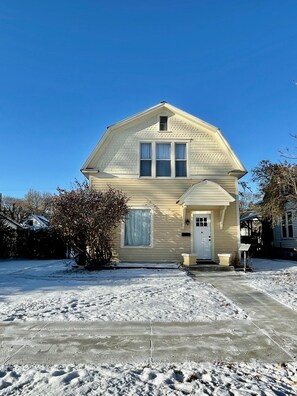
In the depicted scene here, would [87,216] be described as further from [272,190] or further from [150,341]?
[272,190]

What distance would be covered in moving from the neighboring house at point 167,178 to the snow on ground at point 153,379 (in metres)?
10.1

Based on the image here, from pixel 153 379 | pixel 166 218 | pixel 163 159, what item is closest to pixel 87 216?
pixel 166 218

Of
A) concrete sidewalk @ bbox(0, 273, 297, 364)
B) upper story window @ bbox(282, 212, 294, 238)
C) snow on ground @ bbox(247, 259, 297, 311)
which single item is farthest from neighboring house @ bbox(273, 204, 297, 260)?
concrete sidewalk @ bbox(0, 273, 297, 364)

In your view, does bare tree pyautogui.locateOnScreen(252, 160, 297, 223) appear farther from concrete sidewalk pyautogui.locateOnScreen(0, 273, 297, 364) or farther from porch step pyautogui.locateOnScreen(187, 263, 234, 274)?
concrete sidewalk pyautogui.locateOnScreen(0, 273, 297, 364)

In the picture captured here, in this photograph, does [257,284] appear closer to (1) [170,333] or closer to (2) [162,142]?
(1) [170,333]

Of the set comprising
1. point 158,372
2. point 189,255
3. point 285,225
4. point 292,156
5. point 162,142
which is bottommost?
point 158,372

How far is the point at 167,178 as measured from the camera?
14.5 metres

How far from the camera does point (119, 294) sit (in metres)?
7.76

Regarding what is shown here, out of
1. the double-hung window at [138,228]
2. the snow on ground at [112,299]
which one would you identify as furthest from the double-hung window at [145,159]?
the snow on ground at [112,299]

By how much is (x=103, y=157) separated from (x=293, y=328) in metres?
11.0

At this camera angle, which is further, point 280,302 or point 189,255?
point 189,255

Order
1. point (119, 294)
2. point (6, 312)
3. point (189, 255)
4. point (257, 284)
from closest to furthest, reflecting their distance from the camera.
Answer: point (6, 312)
point (119, 294)
point (257, 284)
point (189, 255)

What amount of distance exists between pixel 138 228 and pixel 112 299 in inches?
277

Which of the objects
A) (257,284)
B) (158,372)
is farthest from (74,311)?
(257,284)
